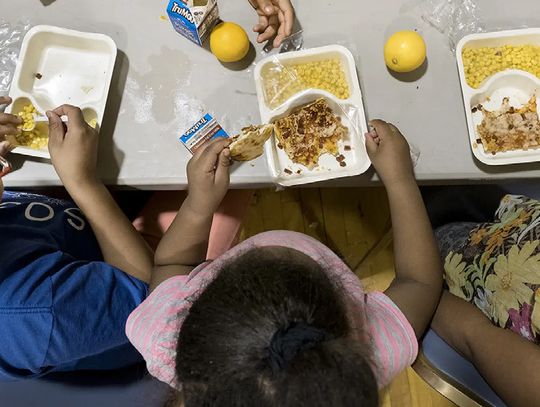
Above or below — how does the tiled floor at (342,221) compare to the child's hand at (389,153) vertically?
below

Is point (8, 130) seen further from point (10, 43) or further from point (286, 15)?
point (286, 15)

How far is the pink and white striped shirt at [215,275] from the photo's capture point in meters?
0.72

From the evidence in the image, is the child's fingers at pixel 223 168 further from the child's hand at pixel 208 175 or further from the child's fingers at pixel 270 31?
the child's fingers at pixel 270 31

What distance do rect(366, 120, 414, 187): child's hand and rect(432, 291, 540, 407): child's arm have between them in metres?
0.27

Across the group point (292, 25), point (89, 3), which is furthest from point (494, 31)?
point (89, 3)

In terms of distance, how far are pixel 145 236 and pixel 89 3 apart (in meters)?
0.47

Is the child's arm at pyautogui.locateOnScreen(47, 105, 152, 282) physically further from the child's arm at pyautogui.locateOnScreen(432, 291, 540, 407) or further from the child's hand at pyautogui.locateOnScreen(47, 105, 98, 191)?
the child's arm at pyautogui.locateOnScreen(432, 291, 540, 407)

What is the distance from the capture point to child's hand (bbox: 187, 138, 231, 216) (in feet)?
2.78

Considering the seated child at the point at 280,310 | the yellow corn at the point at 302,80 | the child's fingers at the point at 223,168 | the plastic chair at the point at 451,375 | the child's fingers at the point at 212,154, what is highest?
the yellow corn at the point at 302,80

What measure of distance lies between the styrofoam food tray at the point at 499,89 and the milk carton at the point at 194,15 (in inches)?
17.2

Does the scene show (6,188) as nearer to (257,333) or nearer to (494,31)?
(257,333)

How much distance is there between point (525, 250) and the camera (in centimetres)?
87

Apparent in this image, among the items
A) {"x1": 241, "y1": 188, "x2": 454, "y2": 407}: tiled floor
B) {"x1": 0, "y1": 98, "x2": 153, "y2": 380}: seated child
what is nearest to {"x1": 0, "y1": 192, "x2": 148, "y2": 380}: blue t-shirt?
{"x1": 0, "y1": 98, "x2": 153, "y2": 380}: seated child

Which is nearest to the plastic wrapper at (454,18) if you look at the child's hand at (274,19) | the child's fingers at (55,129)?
the child's hand at (274,19)
